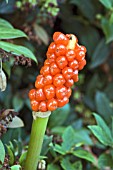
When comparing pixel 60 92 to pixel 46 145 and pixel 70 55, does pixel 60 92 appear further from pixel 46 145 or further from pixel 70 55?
pixel 46 145

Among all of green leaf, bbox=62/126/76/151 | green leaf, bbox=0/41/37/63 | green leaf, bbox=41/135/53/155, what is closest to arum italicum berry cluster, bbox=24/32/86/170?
green leaf, bbox=0/41/37/63

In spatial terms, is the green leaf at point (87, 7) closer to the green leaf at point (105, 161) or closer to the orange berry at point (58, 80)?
the green leaf at point (105, 161)

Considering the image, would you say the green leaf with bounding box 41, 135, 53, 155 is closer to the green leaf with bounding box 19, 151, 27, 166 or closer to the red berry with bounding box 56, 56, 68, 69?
the green leaf with bounding box 19, 151, 27, 166

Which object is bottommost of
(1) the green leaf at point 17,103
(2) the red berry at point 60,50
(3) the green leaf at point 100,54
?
(1) the green leaf at point 17,103

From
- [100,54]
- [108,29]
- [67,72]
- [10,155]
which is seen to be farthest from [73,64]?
[100,54]

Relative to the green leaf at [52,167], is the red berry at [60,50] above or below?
above

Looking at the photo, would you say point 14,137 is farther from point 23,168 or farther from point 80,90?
point 80,90

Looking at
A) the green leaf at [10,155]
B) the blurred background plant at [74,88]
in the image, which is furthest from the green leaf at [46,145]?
the green leaf at [10,155]

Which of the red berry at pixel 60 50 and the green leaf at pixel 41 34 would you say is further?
the green leaf at pixel 41 34
